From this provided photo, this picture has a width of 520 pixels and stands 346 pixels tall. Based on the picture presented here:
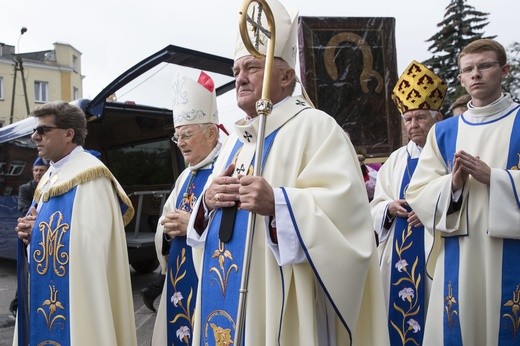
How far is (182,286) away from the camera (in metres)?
3.63

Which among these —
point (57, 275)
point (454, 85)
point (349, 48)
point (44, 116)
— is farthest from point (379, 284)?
point (454, 85)

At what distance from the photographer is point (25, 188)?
7062 millimetres

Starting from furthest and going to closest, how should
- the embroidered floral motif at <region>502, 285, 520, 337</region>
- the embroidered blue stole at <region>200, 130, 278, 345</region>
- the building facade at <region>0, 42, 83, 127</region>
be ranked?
the building facade at <region>0, 42, 83, 127</region>
the embroidered floral motif at <region>502, 285, 520, 337</region>
the embroidered blue stole at <region>200, 130, 278, 345</region>

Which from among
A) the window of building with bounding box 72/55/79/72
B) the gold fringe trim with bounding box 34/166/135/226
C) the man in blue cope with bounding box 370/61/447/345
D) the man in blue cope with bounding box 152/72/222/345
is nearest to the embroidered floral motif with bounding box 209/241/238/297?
the man in blue cope with bounding box 152/72/222/345

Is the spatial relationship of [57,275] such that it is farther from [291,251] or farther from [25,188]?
[25,188]

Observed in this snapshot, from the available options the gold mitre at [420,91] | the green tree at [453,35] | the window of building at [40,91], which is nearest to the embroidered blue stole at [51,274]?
the gold mitre at [420,91]

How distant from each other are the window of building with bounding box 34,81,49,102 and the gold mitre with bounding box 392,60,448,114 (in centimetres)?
4558

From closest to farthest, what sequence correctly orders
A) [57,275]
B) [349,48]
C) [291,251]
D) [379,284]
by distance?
[291,251]
[379,284]
[57,275]
[349,48]

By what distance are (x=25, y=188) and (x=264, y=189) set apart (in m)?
5.84

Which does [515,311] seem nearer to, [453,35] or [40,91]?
[453,35]

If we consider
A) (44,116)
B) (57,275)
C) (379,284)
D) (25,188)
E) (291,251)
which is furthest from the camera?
(25,188)

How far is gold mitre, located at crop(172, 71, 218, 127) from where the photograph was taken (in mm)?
3895

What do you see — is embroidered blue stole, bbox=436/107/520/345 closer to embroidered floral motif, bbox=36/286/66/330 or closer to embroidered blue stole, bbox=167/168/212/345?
embroidered blue stole, bbox=167/168/212/345

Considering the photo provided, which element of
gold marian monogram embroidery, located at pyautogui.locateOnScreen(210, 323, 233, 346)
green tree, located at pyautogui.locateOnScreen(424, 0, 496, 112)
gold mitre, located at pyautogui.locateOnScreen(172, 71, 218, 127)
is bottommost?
gold marian monogram embroidery, located at pyautogui.locateOnScreen(210, 323, 233, 346)
